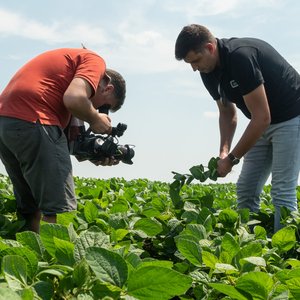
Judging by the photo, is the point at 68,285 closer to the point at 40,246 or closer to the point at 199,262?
the point at 40,246

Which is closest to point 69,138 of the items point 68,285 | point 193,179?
point 193,179

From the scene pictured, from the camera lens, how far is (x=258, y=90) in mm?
3793

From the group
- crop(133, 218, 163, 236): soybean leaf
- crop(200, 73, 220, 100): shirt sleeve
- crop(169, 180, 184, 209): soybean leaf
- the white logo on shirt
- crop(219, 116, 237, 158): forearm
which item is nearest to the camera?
crop(133, 218, 163, 236): soybean leaf

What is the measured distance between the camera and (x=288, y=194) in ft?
13.3

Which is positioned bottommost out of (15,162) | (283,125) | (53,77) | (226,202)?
(226,202)

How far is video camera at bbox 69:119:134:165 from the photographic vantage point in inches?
150

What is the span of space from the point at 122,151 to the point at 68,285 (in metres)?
2.83

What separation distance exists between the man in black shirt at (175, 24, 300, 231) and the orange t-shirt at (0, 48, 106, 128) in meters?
1.00

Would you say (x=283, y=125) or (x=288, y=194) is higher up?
(x=283, y=125)

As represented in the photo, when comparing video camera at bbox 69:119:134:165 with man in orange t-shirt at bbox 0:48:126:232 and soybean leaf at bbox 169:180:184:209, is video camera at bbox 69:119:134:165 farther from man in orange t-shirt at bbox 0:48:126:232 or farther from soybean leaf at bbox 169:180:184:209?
soybean leaf at bbox 169:180:184:209

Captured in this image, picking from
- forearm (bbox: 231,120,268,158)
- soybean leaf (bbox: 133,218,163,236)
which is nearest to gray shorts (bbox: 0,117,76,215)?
soybean leaf (bbox: 133,218,163,236)

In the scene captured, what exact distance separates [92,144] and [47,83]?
2.02 feet

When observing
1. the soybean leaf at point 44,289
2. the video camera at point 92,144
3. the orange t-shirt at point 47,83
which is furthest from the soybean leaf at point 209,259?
the video camera at point 92,144

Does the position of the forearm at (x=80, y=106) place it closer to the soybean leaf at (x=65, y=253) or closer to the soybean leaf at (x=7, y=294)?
the soybean leaf at (x=65, y=253)
